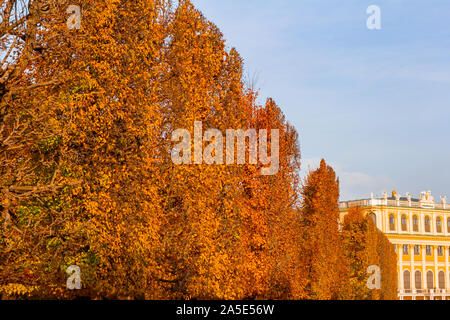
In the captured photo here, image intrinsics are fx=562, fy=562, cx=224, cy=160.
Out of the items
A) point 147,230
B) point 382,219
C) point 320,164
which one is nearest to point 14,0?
point 147,230

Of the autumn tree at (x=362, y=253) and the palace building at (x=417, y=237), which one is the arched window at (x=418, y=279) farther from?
the autumn tree at (x=362, y=253)

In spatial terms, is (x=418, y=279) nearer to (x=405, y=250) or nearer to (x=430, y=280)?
(x=430, y=280)

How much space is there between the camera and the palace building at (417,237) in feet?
364

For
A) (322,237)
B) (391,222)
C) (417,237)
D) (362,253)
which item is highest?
(391,222)

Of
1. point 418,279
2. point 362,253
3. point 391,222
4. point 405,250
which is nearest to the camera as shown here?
point 362,253

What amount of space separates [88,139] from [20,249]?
4.55m

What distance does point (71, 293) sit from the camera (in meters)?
17.0

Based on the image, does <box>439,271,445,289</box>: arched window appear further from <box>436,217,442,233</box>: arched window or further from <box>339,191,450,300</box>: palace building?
<box>436,217,442,233</box>: arched window

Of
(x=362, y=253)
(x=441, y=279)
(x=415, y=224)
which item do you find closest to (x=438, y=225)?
(x=415, y=224)

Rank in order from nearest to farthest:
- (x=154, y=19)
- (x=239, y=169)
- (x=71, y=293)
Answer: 1. (x=71, y=293)
2. (x=154, y=19)
3. (x=239, y=169)

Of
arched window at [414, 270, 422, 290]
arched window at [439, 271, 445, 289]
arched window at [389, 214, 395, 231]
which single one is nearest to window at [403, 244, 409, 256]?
arched window at [414, 270, 422, 290]

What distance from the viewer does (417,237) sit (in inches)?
4520

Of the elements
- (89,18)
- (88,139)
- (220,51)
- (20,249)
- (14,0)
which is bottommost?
(20,249)
